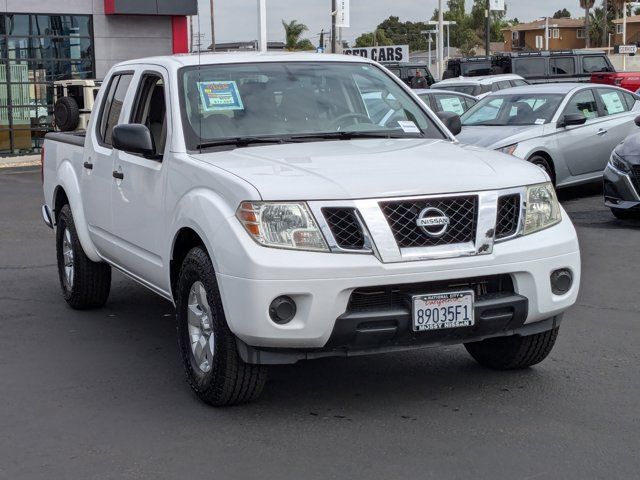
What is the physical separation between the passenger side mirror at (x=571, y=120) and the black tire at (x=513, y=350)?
A: 27.7 ft

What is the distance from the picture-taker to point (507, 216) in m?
5.49

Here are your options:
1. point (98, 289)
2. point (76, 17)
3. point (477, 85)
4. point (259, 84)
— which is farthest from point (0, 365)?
point (76, 17)

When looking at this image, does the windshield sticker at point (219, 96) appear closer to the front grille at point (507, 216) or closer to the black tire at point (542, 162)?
the front grille at point (507, 216)

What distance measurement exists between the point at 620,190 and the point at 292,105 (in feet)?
21.2

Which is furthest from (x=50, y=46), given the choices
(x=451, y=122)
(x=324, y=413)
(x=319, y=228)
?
(x=319, y=228)

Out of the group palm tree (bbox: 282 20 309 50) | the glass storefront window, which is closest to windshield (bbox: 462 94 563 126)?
the glass storefront window

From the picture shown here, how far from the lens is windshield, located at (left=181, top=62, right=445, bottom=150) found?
20.8 ft

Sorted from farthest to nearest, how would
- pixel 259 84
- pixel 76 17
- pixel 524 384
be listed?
pixel 76 17, pixel 259 84, pixel 524 384

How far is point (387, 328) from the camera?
5.15 metres

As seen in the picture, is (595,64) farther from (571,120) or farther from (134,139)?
(134,139)

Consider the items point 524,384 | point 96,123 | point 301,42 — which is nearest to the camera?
point 524,384

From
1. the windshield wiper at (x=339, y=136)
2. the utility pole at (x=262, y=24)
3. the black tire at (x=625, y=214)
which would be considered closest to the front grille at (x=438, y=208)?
the windshield wiper at (x=339, y=136)

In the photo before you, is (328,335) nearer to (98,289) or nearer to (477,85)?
(98,289)

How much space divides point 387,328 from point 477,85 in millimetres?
19184
